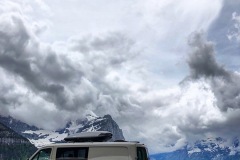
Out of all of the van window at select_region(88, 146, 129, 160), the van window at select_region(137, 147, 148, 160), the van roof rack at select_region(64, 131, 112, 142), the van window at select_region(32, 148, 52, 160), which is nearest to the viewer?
the van window at select_region(88, 146, 129, 160)

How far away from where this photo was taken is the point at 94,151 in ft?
74.2

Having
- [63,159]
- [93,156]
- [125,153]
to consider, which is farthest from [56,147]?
[125,153]

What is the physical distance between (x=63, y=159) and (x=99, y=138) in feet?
7.79

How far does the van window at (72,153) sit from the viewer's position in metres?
22.8

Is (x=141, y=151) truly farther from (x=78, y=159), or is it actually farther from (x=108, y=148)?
(x=78, y=159)

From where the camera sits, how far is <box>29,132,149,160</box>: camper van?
72.5ft

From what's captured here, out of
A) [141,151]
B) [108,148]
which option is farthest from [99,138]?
[141,151]

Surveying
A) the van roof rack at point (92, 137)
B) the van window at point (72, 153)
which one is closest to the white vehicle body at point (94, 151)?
the van window at point (72, 153)

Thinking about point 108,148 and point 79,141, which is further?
point 79,141

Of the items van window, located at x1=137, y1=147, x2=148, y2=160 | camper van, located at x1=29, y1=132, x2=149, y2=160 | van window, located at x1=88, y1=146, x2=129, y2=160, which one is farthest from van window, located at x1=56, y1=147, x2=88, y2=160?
van window, located at x1=137, y1=147, x2=148, y2=160

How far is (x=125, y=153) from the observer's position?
72.3 ft

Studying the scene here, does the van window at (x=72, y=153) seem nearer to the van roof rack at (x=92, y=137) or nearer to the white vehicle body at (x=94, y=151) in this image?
the white vehicle body at (x=94, y=151)

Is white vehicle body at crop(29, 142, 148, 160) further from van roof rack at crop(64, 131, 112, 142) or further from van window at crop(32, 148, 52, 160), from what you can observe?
van roof rack at crop(64, 131, 112, 142)

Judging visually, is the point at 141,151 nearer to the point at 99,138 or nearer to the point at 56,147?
the point at 99,138
